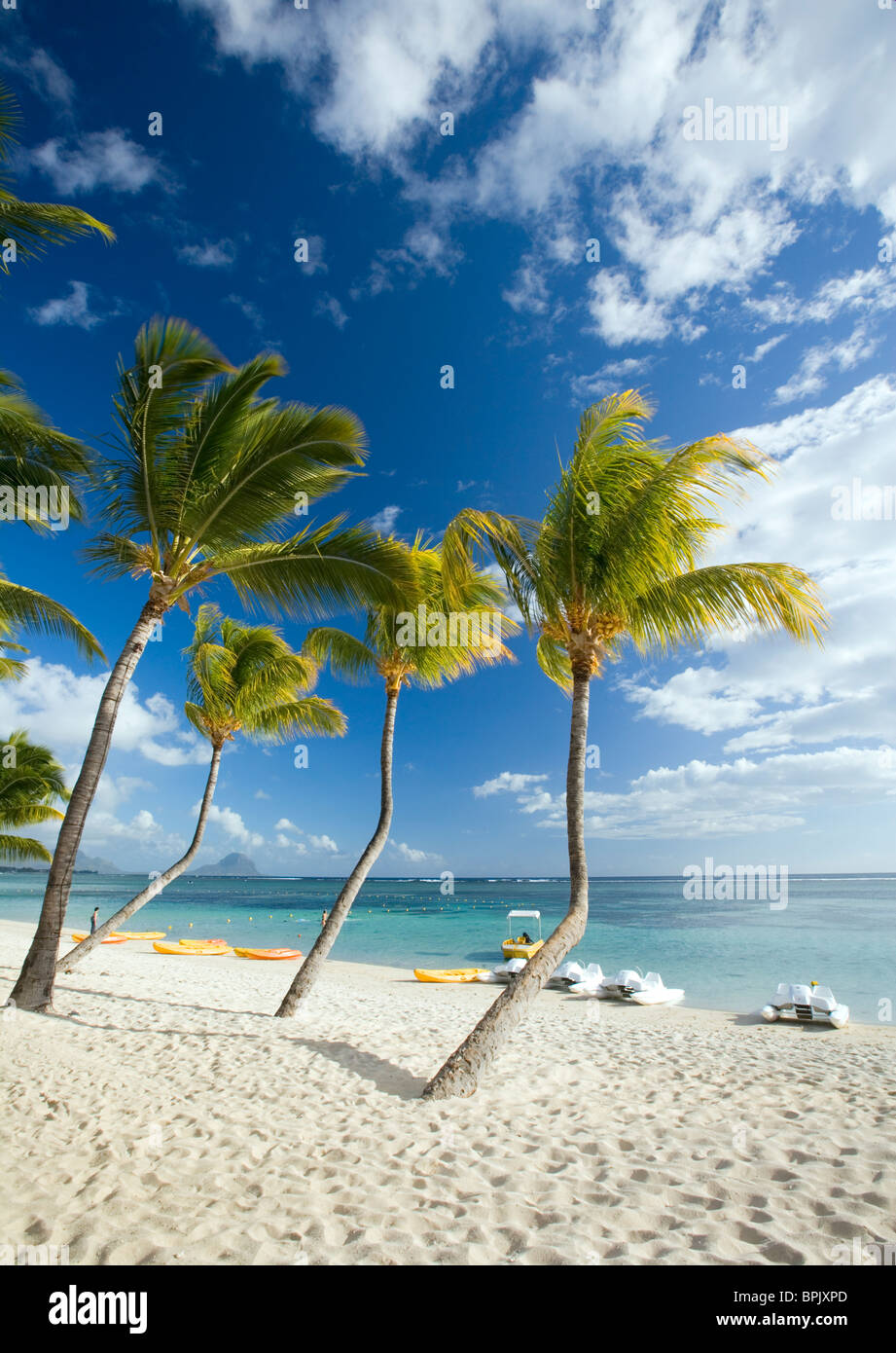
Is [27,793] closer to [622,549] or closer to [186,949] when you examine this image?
[186,949]

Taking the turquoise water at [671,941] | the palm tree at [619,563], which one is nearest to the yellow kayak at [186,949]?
the turquoise water at [671,941]

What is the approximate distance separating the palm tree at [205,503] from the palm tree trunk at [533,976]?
11.7ft

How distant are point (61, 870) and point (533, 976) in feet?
18.3

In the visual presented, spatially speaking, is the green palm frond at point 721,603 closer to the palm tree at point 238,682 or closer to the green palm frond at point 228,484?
the green palm frond at point 228,484

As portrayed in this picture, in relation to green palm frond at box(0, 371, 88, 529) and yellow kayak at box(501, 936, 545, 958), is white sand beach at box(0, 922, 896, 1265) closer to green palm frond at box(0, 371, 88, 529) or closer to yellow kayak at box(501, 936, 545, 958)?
green palm frond at box(0, 371, 88, 529)

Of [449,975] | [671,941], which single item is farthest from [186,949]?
[671,941]

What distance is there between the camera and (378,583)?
8234 millimetres

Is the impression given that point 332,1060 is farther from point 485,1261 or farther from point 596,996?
point 596,996

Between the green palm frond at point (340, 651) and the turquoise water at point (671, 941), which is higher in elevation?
the green palm frond at point (340, 651)

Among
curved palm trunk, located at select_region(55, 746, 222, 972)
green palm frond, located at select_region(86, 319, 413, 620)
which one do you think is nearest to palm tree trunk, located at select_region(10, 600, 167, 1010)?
green palm frond, located at select_region(86, 319, 413, 620)

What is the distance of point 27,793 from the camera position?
2131 cm

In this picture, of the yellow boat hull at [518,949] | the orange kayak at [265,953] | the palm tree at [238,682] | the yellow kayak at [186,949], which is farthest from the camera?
the yellow kayak at [186,949]

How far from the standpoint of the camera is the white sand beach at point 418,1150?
296cm
